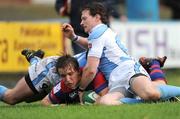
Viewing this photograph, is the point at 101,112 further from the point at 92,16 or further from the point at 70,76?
the point at 92,16

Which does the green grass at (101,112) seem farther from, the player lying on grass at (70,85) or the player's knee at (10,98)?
the player's knee at (10,98)

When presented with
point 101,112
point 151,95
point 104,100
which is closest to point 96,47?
point 104,100

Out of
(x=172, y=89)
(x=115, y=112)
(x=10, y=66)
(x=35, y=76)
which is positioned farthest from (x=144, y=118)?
(x=10, y=66)

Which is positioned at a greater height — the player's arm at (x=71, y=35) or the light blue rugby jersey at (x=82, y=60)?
the player's arm at (x=71, y=35)

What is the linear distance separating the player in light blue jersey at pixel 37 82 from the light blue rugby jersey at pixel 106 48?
1.19 ft

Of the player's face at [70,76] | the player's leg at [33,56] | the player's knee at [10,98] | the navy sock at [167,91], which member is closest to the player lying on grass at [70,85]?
the player's face at [70,76]

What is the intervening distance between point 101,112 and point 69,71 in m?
1.28

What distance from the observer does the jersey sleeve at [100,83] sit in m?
9.69

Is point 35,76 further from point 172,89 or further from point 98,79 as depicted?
point 172,89

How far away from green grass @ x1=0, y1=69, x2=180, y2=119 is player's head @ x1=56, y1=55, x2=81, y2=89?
1.65 feet

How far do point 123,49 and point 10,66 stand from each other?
25.5ft

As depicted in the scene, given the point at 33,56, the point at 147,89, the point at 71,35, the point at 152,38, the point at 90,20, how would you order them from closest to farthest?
the point at 147,89
the point at 90,20
the point at 71,35
the point at 33,56
the point at 152,38

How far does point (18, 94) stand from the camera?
10.2m

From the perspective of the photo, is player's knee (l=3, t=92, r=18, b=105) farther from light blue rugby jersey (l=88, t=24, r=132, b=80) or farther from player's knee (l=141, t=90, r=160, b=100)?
player's knee (l=141, t=90, r=160, b=100)
